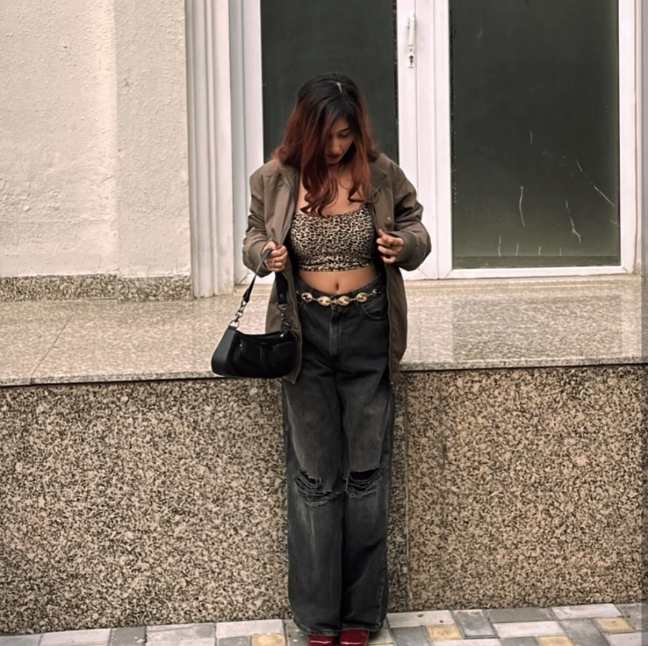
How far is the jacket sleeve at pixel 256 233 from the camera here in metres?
4.27

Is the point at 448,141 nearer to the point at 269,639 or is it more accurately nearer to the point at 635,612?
the point at 635,612

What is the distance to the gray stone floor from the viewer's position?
→ 464 cm

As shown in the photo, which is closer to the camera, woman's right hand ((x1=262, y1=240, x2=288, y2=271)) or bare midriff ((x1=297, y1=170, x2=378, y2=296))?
woman's right hand ((x1=262, y1=240, x2=288, y2=271))

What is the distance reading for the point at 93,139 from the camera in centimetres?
678

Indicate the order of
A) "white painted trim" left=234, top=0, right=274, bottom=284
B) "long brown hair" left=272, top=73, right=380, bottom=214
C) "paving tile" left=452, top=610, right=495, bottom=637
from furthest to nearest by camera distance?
"white painted trim" left=234, top=0, right=274, bottom=284, "paving tile" left=452, top=610, right=495, bottom=637, "long brown hair" left=272, top=73, right=380, bottom=214

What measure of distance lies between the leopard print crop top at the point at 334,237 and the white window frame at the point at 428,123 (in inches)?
109

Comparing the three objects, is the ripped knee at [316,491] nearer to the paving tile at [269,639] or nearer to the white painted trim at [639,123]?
the paving tile at [269,639]

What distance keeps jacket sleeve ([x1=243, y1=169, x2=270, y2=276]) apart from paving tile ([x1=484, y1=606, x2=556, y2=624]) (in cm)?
154

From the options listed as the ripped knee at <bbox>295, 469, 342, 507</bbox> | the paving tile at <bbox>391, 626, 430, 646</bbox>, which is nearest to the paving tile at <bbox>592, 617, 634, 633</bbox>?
the paving tile at <bbox>391, 626, 430, 646</bbox>

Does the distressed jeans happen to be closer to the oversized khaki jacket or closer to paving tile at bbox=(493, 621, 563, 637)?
the oversized khaki jacket

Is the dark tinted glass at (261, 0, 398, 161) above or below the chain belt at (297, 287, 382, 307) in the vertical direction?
above

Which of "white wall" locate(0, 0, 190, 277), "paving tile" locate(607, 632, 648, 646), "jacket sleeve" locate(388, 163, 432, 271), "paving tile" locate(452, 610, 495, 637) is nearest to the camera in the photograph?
"jacket sleeve" locate(388, 163, 432, 271)

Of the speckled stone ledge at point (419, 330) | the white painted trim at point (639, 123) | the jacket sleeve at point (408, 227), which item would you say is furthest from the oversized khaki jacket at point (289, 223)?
the white painted trim at point (639, 123)

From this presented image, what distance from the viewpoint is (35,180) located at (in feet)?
22.3
